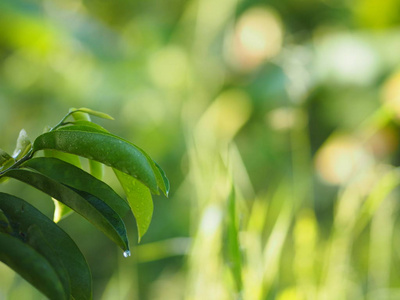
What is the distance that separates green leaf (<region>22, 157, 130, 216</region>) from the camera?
0.44 meters

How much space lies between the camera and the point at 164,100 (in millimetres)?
2838

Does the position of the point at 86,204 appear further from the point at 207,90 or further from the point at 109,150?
the point at 207,90

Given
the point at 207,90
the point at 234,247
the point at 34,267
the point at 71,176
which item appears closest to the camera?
the point at 34,267

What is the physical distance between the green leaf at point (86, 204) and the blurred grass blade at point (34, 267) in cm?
7

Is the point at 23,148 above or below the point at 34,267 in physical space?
above

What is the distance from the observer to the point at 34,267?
34 centimetres

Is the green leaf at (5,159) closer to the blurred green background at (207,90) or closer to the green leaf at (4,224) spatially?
the green leaf at (4,224)

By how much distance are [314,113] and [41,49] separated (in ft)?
4.46

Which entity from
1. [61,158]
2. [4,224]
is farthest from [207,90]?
[4,224]

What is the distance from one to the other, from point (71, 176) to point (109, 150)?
0.04m

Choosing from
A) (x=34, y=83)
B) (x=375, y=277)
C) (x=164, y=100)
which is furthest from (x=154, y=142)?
(x=375, y=277)

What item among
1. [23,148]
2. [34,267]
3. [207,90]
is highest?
[207,90]

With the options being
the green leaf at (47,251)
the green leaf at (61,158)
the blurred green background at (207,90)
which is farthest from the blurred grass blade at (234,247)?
the blurred green background at (207,90)

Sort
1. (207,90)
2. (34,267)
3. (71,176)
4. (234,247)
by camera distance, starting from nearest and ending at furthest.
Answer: (34,267), (71,176), (234,247), (207,90)
